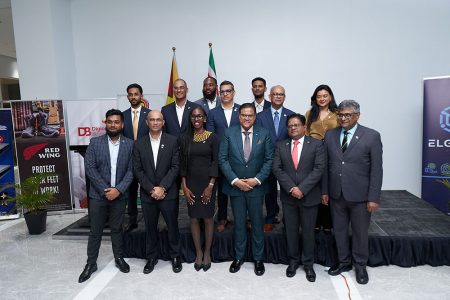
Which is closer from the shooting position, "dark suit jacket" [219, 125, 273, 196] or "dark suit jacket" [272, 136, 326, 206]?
"dark suit jacket" [272, 136, 326, 206]

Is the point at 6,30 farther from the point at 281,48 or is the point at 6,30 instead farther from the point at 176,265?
the point at 176,265

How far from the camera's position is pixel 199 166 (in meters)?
2.97

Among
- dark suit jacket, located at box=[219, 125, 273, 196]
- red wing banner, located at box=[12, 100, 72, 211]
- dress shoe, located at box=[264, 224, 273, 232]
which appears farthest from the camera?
red wing banner, located at box=[12, 100, 72, 211]

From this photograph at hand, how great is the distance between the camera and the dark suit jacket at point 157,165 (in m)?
3.01

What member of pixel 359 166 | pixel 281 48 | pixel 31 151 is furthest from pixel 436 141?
pixel 31 151

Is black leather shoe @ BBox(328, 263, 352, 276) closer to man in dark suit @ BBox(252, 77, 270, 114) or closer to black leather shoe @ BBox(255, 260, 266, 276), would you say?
black leather shoe @ BBox(255, 260, 266, 276)

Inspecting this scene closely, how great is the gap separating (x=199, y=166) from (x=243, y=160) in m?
0.40

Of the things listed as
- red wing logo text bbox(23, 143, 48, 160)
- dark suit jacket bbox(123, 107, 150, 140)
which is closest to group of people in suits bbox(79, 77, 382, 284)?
dark suit jacket bbox(123, 107, 150, 140)

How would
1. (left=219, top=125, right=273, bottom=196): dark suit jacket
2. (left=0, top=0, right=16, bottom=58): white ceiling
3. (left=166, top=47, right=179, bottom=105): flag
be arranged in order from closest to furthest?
(left=219, top=125, right=273, bottom=196): dark suit jacket < (left=166, top=47, right=179, bottom=105): flag < (left=0, top=0, right=16, bottom=58): white ceiling

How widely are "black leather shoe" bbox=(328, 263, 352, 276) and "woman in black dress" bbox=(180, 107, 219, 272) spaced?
1.20 m

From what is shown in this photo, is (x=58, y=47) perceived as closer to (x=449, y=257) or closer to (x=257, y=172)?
(x=257, y=172)

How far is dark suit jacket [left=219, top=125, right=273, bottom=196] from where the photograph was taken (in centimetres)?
293

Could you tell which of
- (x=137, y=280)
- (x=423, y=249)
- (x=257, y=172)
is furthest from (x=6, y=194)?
(x=423, y=249)

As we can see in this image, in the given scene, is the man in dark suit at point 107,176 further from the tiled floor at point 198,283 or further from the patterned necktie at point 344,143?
the patterned necktie at point 344,143
